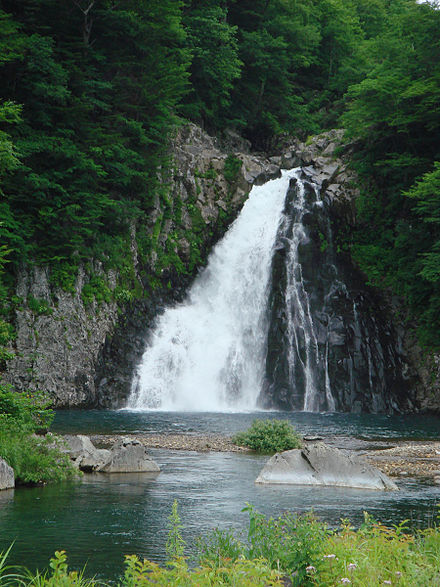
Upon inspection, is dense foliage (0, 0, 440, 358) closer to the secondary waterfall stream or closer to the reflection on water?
the secondary waterfall stream

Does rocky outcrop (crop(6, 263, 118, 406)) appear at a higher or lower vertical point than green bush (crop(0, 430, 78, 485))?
higher

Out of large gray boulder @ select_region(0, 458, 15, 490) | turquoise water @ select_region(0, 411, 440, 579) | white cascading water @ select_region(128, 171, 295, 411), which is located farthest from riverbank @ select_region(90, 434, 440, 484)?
white cascading water @ select_region(128, 171, 295, 411)

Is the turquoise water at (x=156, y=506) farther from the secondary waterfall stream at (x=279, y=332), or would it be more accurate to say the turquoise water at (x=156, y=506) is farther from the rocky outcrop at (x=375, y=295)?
the rocky outcrop at (x=375, y=295)

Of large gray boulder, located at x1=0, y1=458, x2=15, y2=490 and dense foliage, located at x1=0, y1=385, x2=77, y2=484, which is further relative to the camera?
dense foliage, located at x1=0, y1=385, x2=77, y2=484

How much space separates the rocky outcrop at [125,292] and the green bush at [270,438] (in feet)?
42.0

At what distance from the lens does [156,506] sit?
991 centimetres

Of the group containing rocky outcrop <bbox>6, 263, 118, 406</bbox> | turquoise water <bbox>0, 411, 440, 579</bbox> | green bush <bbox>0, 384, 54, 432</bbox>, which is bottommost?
turquoise water <bbox>0, 411, 440, 579</bbox>

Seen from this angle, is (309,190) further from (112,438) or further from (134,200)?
(112,438)

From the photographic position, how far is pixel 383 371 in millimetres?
32938

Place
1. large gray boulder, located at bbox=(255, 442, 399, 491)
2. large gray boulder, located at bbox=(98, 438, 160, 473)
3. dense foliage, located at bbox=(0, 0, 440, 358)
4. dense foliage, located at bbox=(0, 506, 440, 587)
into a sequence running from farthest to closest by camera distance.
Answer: dense foliage, located at bbox=(0, 0, 440, 358) < large gray boulder, located at bbox=(98, 438, 160, 473) < large gray boulder, located at bbox=(255, 442, 399, 491) < dense foliage, located at bbox=(0, 506, 440, 587)

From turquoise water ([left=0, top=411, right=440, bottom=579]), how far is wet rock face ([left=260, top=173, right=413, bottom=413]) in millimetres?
16322

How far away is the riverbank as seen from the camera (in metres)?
14.2

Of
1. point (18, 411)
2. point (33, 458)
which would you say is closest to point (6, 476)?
point (33, 458)

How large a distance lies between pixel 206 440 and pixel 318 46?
44.1 metres
